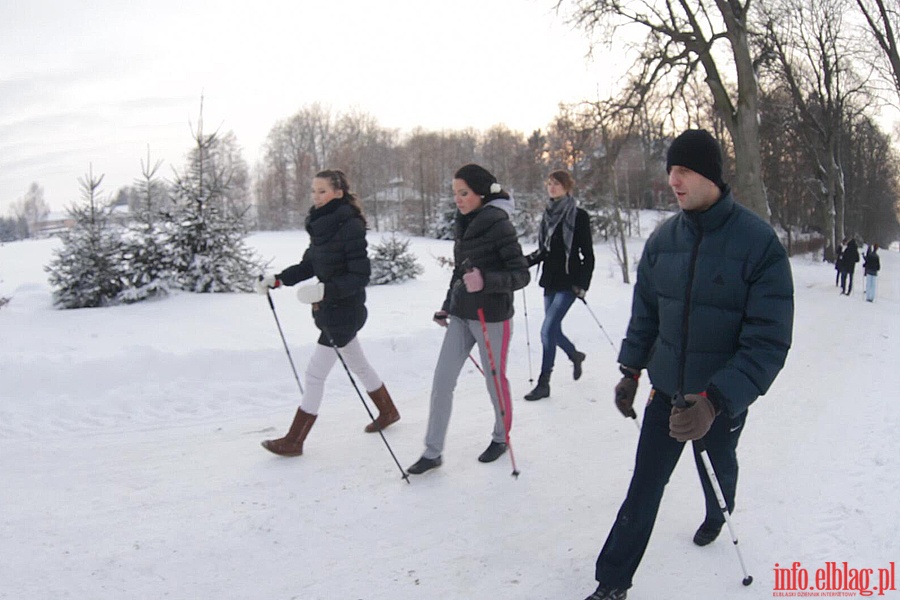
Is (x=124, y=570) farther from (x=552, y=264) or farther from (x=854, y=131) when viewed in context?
(x=854, y=131)

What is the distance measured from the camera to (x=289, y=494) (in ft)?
14.6

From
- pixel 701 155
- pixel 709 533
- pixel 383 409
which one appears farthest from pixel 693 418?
pixel 383 409

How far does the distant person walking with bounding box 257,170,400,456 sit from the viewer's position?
5.00m

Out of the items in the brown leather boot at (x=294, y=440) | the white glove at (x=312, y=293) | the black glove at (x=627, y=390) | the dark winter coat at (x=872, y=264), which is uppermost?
the white glove at (x=312, y=293)

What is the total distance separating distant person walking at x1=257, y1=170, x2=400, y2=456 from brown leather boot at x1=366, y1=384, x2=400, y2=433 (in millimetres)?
608

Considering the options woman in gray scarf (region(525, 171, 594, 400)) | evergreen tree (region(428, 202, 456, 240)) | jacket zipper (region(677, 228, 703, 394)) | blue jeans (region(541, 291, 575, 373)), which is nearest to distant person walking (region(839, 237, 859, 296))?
woman in gray scarf (region(525, 171, 594, 400))

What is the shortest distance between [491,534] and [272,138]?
75201mm

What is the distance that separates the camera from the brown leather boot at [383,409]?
5656 mm

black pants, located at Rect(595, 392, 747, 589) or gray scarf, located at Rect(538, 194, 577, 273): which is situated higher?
gray scarf, located at Rect(538, 194, 577, 273)

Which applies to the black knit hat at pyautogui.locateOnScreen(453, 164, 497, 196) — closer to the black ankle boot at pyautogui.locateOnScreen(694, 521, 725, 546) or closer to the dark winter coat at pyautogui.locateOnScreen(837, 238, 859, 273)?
the black ankle boot at pyautogui.locateOnScreen(694, 521, 725, 546)

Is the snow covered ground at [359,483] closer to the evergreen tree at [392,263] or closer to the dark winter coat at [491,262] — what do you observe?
the dark winter coat at [491,262]

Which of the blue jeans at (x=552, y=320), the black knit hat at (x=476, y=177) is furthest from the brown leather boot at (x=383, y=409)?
the black knit hat at (x=476, y=177)

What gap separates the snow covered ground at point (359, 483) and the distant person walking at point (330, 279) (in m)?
0.39

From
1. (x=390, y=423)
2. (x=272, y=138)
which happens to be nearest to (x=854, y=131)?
(x=390, y=423)
